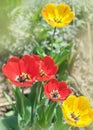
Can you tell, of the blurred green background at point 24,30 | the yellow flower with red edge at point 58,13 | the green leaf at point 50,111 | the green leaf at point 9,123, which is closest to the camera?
the green leaf at point 50,111

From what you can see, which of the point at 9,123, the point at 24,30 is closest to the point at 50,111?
the point at 9,123

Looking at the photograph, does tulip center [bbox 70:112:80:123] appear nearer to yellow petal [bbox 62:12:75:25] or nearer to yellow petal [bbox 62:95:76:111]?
yellow petal [bbox 62:95:76:111]

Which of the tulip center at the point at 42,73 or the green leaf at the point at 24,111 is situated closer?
the tulip center at the point at 42,73

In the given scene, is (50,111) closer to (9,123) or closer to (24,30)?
(9,123)

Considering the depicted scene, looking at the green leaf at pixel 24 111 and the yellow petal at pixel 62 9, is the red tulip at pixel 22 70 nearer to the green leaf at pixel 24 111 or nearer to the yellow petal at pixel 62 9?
the green leaf at pixel 24 111

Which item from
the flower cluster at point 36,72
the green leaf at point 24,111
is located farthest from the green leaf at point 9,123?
the flower cluster at point 36,72
